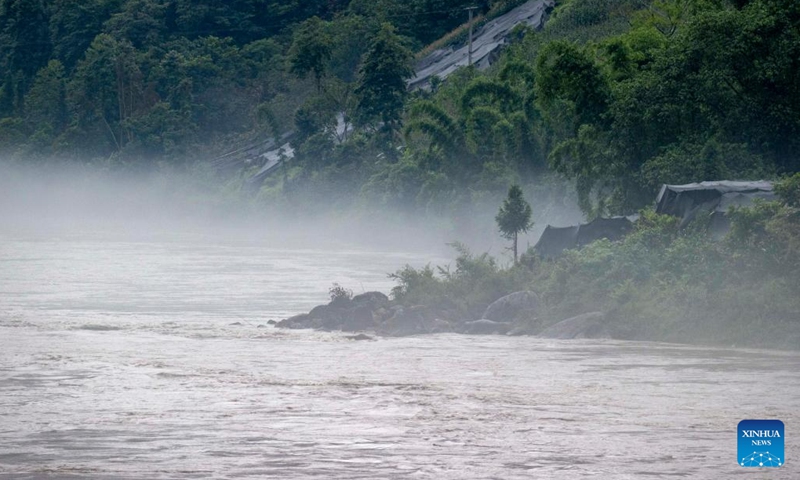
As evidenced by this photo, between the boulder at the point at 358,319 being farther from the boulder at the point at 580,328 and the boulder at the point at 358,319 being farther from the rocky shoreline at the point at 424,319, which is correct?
the boulder at the point at 580,328

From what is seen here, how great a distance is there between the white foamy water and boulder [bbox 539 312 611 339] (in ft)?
2.07

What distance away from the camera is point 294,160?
6912 centimetres

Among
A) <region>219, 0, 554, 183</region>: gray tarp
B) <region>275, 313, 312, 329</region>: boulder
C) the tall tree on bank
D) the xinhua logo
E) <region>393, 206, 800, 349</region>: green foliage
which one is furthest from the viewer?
<region>219, 0, 554, 183</region>: gray tarp

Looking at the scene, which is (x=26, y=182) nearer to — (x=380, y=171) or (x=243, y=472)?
(x=380, y=171)

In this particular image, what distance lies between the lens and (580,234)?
100ft

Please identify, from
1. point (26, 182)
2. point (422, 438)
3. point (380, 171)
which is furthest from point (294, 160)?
point (422, 438)

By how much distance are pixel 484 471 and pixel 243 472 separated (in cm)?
270

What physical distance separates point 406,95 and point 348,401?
46.0m

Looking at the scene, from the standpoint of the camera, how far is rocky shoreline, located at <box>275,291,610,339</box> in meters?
26.0

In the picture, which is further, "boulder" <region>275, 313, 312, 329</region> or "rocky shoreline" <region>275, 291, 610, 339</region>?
"boulder" <region>275, 313, 312, 329</region>

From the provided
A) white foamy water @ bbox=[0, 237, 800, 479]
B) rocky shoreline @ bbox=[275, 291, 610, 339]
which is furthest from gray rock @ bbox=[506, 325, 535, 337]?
white foamy water @ bbox=[0, 237, 800, 479]

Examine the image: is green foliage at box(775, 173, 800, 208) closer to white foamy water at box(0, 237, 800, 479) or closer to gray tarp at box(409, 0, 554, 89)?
white foamy water at box(0, 237, 800, 479)

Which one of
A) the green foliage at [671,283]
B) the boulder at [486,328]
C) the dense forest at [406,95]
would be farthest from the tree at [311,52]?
the boulder at [486,328]

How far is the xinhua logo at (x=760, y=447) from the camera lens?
13500 mm
